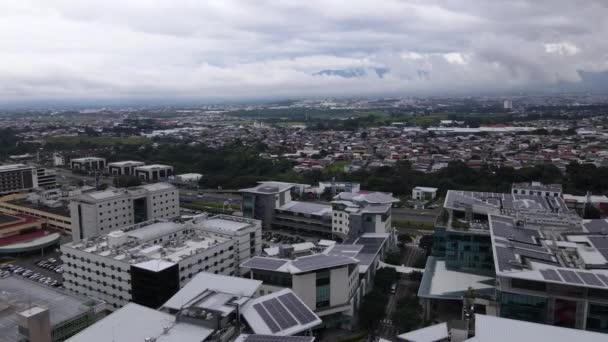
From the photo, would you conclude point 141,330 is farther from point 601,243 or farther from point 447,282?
point 601,243

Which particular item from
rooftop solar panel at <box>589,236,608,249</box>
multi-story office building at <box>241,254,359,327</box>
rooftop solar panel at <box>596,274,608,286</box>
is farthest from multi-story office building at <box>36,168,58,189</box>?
rooftop solar panel at <box>596,274,608,286</box>

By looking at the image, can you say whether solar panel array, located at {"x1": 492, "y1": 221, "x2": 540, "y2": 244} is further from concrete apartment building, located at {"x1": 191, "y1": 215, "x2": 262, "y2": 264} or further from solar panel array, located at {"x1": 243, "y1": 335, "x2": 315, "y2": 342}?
concrete apartment building, located at {"x1": 191, "y1": 215, "x2": 262, "y2": 264}

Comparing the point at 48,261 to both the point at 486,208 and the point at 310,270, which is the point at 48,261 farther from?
the point at 486,208

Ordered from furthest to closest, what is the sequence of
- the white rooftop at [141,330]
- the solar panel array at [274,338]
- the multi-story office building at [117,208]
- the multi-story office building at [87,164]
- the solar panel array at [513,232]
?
the multi-story office building at [87,164], the multi-story office building at [117,208], the solar panel array at [513,232], the white rooftop at [141,330], the solar panel array at [274,338]

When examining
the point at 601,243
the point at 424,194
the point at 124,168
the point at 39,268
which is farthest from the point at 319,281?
the point at 124,168

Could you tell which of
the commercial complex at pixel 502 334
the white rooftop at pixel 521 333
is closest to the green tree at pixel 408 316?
the commercial complex at pixel 502 334

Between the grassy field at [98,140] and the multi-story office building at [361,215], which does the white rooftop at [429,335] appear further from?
the grassy field at [98,140]

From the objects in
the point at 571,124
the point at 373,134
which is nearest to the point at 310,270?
the point at 373,134
